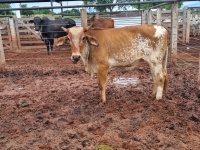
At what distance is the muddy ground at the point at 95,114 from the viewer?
2.81 metres

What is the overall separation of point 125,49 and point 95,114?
1246 millimetres

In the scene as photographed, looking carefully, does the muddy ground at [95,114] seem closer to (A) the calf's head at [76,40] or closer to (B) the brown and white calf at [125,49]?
(B) the brown and white calf at [125,49]

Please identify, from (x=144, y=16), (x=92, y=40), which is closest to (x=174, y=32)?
(x=144, y=16)

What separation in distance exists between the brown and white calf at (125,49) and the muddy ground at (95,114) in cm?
47

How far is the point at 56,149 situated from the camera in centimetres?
268

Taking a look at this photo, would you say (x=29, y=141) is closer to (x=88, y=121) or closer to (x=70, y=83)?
(x=88, y=121)

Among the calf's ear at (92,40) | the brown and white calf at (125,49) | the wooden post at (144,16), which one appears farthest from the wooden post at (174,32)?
the calf's ear at (92,40)

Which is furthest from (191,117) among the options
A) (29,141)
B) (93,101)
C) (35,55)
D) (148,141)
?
(35,55)

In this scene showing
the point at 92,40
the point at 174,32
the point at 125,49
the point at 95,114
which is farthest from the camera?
the point at 174,32

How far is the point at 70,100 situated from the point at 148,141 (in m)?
1.99

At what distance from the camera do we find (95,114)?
12.0 feet

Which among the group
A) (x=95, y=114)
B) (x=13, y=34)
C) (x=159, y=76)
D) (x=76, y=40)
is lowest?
(x=95, y=114)

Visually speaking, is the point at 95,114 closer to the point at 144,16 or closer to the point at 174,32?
the point at 174,32

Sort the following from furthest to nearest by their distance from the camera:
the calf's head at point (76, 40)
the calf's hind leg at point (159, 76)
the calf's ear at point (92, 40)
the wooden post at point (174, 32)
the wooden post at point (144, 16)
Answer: the wooden post at point (144, 16) < the wooden post at point (174, 32) < the calf's hind leg at point (159, 76) < the calf's ear at point (92, 40) < the calf's head at point (76, 40)
